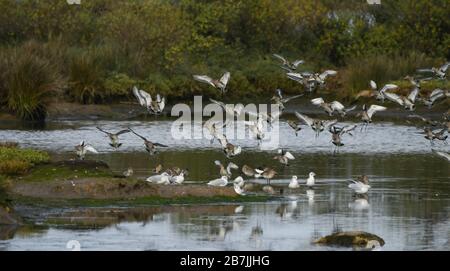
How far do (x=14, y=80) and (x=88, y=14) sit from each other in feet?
37.5

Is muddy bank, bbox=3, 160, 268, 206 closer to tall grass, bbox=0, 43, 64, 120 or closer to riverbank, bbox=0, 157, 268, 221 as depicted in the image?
riverbank, bbox=0, 157, 268, 221

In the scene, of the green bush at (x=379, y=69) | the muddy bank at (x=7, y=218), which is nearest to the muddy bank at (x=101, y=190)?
the muddy bank at (x=7, y=218)

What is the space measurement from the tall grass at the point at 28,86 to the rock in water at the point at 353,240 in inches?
803

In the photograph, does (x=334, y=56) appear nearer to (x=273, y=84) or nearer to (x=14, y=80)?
(x=273, y=84)

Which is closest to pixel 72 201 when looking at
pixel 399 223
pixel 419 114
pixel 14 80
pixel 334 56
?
pixel 399 223

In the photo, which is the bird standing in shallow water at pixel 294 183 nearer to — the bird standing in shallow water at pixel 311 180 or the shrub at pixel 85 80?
the bird standing in shallow water at pixel 311 180

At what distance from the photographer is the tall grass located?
131ft

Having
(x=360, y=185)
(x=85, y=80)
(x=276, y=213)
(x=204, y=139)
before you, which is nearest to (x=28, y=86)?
(x=85, y=80)

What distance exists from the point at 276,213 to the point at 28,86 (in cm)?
1753

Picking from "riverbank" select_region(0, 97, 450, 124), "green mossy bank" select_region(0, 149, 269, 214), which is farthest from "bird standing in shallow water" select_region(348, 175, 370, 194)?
"riverbank" select_region(0, 97, 450, 124)

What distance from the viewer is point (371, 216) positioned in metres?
23.7

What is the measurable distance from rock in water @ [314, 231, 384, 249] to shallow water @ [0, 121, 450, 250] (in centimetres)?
21
